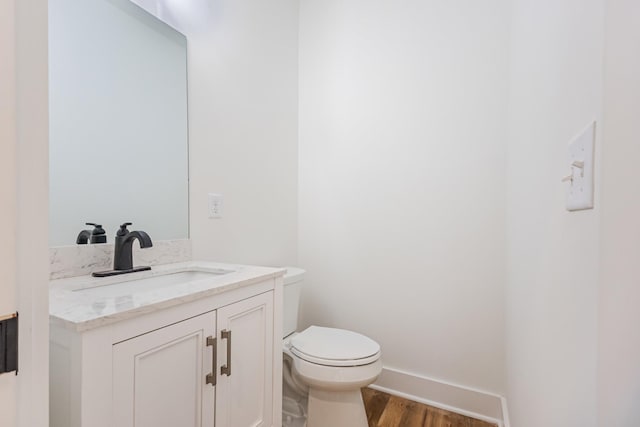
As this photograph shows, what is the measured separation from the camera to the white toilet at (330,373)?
1367mm

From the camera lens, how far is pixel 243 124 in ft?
5.79

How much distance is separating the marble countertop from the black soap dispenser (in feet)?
0.41

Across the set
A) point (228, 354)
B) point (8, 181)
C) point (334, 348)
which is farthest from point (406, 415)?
point (8, 181)

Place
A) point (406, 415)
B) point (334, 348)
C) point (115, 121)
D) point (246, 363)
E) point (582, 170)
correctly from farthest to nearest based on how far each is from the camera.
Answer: point (406, 415) < point (334, 348) < point (115, 121) < point (246, 363) < point (582, 170)

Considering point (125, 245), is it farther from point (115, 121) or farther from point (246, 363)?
point (246, 363)

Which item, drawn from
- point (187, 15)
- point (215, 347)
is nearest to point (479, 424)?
point (215, 347)

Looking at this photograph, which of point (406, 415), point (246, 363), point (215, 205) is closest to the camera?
point (246, 363)

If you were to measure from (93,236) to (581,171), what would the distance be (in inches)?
A: 52.6

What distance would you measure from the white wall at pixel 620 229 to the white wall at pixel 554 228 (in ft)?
0.07

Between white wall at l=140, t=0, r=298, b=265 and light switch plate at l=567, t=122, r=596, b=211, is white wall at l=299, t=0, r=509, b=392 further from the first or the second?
light switch plate at l=567, t=122, r=596, b=211

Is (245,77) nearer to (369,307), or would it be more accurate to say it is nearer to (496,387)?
(369,307)

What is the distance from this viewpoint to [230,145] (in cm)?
168

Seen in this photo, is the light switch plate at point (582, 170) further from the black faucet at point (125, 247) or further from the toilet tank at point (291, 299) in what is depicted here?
the toilet tank at point (291, 299)

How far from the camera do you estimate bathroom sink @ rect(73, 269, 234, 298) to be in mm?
1006
